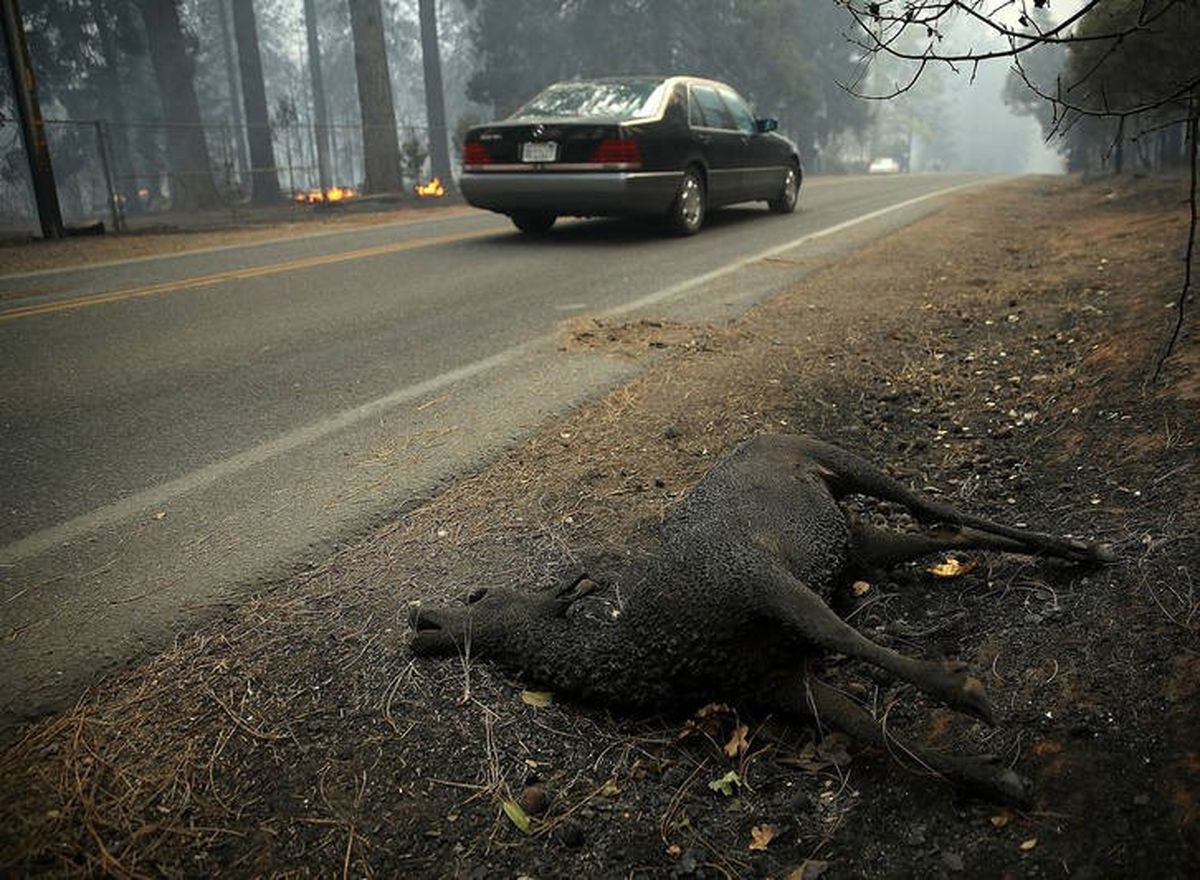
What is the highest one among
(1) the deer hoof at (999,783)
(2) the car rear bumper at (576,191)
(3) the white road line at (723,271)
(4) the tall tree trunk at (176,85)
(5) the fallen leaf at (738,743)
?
(4) the tall tree trunk at (176,85)

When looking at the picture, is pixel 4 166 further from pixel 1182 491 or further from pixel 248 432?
pixel 1182 491

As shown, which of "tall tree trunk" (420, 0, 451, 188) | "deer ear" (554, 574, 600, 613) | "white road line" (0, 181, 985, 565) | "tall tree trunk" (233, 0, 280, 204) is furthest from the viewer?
"tall tree trunk" (420, 0, 451, 188)

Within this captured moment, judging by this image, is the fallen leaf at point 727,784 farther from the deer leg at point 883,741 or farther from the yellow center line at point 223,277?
the yellow center line at point 223,277

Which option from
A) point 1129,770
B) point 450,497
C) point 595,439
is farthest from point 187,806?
point 595,439

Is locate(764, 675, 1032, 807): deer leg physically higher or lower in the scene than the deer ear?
lower

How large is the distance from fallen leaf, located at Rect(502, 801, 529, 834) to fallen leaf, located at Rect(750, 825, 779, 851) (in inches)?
18.7

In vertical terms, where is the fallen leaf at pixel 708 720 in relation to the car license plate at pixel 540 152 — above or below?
below

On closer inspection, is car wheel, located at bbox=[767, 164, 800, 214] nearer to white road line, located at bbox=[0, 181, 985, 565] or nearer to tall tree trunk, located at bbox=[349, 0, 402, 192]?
white road line, located at bbox=[0, 181, 985, 565]

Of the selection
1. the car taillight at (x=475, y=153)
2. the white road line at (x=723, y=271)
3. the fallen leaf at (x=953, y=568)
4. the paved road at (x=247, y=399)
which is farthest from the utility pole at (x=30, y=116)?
the fallen leaf at (x=953, y=568)

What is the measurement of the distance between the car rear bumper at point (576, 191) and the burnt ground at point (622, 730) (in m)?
6.62

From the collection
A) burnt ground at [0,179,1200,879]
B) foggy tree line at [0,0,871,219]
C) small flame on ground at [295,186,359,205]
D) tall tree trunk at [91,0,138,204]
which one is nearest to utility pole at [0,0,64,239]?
small flame on ground at [295,186,359,205]

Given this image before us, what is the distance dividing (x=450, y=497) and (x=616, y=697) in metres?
1.41

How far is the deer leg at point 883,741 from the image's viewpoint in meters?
1.83

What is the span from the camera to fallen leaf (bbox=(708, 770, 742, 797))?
2.02 meters
